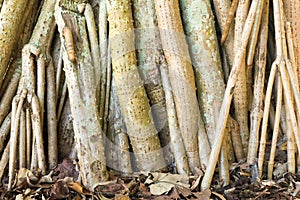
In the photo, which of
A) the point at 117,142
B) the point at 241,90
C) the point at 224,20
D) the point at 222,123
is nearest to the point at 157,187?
the point at 117,142

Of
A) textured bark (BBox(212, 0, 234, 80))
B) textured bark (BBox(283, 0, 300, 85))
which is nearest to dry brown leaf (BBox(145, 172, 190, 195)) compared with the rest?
textured bark (BBox(212, 0, 234, 80))

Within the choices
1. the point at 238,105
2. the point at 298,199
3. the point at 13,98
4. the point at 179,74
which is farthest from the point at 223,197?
the point at 13,98

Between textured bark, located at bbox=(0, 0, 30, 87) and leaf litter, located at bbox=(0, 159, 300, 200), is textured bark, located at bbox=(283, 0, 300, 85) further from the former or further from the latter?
textured bark, located at bbox=(0, 0, 30, 87)

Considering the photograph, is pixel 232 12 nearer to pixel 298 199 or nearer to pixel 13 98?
pixel 298 199

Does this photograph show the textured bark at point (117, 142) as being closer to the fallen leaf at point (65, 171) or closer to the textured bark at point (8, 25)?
the fallen leaf at point (65, 171)

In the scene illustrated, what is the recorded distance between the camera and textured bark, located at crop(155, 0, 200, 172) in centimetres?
232

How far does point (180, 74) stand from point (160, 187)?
0.72m

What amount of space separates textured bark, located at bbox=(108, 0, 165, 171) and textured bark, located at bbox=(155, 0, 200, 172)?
0.66 ft

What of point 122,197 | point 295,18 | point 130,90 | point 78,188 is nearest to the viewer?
point 122,197

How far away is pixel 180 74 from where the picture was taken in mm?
2316

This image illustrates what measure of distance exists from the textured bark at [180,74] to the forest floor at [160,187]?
0.20 metres

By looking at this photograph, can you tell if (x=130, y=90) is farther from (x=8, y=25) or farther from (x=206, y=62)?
(x=8, y=25)

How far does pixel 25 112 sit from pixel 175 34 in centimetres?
115

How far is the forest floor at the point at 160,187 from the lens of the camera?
6.95 feet
